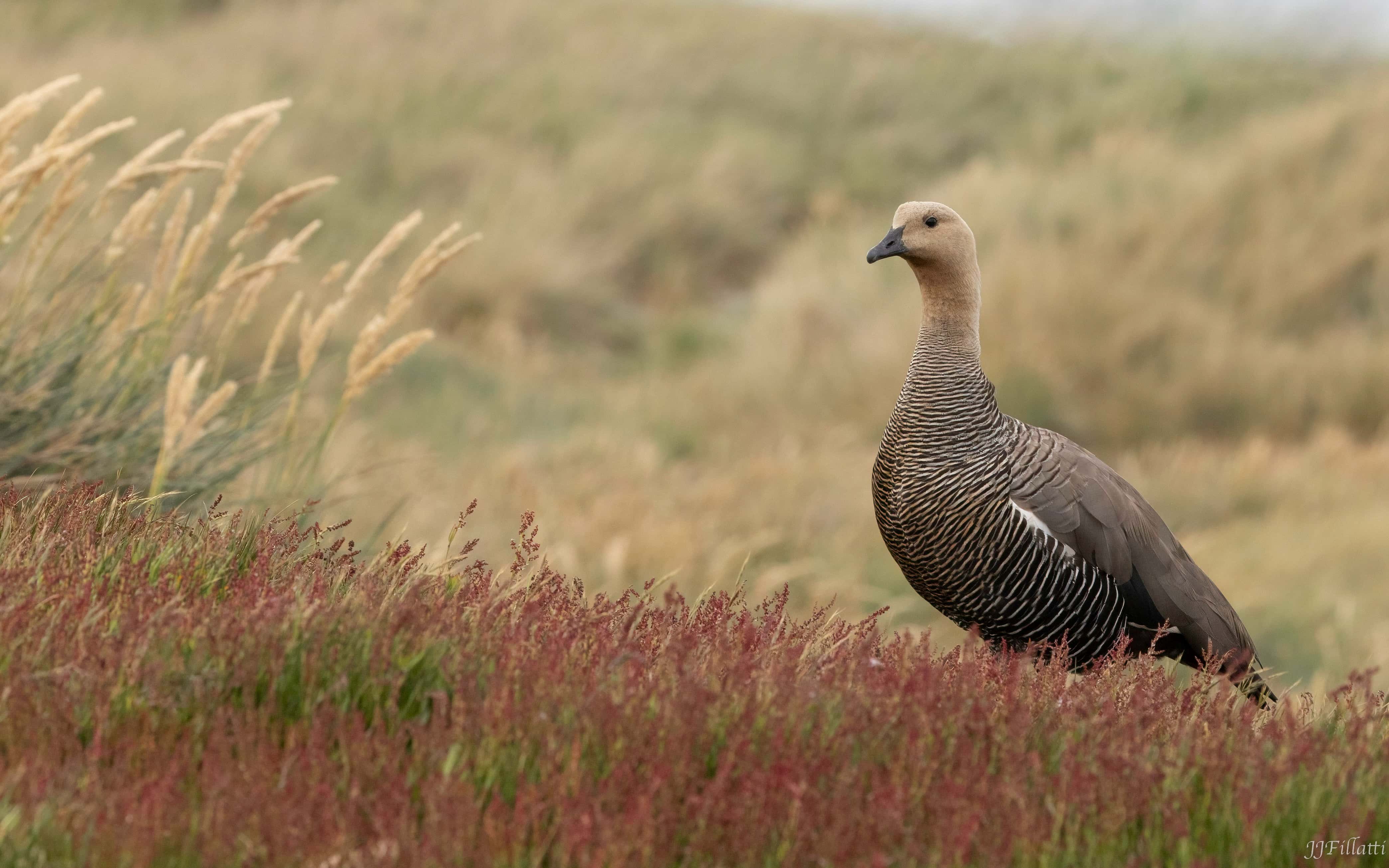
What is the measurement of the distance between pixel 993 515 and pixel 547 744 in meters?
1.98

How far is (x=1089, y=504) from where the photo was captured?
396 centimetres

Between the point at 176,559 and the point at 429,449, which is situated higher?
the point at 176,559

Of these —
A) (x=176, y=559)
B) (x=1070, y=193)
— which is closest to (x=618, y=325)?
(x=1070, y=193)

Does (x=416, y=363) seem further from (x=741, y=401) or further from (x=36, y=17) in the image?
(x=36, y=17)

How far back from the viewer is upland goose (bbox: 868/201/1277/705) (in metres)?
3.81

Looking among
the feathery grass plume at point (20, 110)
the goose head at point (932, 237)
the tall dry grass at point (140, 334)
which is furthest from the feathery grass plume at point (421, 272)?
the goose head at point (932, 237)

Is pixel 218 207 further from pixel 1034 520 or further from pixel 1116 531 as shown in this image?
pixel 1116 531

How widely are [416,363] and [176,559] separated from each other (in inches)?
348

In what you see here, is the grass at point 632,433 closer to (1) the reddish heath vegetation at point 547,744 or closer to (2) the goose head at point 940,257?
(1) the reddish heath vegetation at point 547,744

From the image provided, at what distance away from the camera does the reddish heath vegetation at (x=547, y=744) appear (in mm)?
1938

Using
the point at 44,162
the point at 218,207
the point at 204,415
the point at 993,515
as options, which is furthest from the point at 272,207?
the point at 993,515

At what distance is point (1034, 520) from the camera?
3.85 metres

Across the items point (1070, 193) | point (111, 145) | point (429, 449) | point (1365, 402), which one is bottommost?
point (429, 449)

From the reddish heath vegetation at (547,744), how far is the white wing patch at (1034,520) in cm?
109
